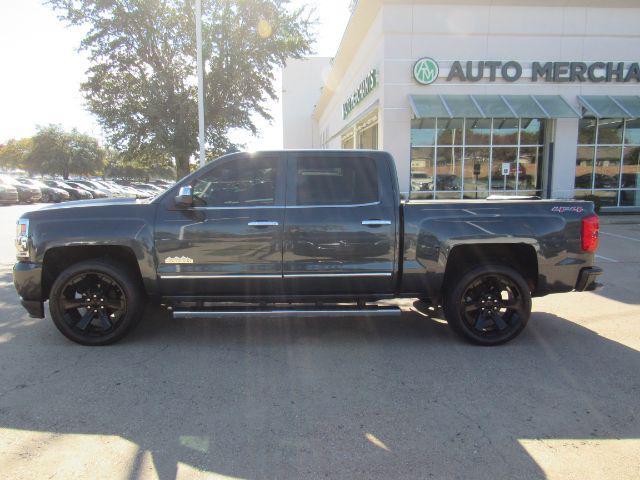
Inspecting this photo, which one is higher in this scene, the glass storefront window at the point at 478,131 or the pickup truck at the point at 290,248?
the glass storefront window at the point at 478,131

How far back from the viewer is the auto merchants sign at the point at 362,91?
1752cm

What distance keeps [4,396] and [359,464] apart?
9.42 ft

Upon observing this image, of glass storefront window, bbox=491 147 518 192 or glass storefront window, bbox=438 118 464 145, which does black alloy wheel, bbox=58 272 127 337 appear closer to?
glass storefront window, bbox=438 118 464 145

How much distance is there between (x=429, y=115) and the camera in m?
15.2

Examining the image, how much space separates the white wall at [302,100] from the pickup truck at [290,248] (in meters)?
51.2

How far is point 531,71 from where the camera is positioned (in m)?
16.7

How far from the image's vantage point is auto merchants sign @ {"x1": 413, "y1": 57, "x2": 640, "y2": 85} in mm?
16141

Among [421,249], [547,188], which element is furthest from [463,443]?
[547,188]

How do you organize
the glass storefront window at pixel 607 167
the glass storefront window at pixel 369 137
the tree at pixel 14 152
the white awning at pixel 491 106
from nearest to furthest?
the white awning at pixel 491 106, the glass storefront window at pixel 607 167, the glass storefront window at pixel 369 137, the tree at pixel 14 152

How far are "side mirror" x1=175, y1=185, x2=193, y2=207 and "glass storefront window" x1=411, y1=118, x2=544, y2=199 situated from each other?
13.2 m

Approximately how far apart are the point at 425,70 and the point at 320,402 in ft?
49.0

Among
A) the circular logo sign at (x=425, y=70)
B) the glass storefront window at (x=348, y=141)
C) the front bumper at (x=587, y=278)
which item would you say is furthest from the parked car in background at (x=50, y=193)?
the front bumper at (x=587, y=278)

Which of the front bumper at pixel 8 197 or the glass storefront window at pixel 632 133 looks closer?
the glass storefront window at pixel 632 133

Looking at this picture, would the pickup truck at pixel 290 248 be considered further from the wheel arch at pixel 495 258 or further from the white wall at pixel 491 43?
the white wall at pixel 491 43
